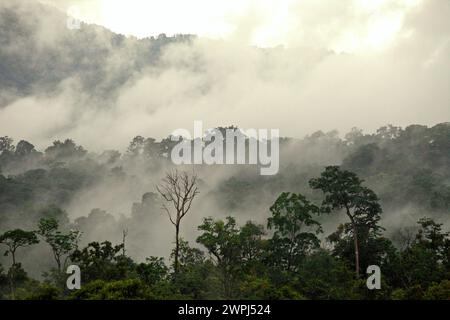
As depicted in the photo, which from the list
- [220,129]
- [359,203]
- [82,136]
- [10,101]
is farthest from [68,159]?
[359,203]

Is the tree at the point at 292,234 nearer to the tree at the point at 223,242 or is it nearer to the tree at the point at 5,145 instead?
the tree at the point at 223,242

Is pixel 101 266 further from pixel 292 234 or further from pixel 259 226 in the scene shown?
pixel 259 226

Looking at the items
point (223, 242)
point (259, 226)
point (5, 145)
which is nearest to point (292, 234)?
point (223, 242)

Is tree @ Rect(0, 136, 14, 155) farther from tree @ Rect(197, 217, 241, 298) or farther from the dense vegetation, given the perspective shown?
tree @ Rect(197, 217, 241, 298)

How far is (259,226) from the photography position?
5134 cm

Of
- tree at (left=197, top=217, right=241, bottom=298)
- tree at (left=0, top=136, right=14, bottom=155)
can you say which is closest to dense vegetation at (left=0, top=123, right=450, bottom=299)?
tree at (left=197, top=217, right=241, bottom=298)

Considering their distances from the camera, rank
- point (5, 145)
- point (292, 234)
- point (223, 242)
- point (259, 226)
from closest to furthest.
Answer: point (223, 242), point (292, 234), point (259, 226), point (5, 145)

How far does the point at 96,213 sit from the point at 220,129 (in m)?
46.1

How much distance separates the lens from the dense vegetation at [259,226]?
2830cm

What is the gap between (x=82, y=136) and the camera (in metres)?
184

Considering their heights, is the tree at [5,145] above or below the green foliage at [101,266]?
above

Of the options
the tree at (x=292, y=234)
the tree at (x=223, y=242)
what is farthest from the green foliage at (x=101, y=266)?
the tree at (x=292, y=234)

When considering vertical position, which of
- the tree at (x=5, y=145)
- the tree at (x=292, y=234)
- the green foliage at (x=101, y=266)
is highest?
the tree at (x=5, y=145)
